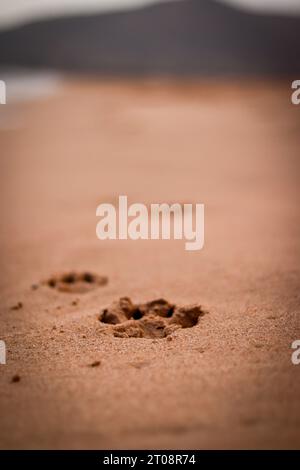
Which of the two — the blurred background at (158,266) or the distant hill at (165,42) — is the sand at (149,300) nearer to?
the blurred background at (158,266)

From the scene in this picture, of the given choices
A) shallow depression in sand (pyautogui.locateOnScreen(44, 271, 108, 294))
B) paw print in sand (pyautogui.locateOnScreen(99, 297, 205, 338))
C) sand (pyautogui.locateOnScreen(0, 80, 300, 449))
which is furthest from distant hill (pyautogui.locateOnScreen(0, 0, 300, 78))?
paw print in sand (pyautogui.locateOnScreen(99, 297, 205, 338))

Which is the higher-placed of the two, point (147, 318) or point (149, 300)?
A: point (149, 300)

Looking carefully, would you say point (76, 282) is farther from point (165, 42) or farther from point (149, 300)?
point (165, 42)

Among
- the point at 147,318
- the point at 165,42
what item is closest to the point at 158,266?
the point at 147,318

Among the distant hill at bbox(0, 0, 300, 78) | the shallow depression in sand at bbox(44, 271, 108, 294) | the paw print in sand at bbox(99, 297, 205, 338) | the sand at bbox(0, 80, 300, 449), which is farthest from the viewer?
the distant hill at bbox(0, 0, 300, 78)

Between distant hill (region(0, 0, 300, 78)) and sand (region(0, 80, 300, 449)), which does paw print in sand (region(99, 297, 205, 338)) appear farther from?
distant hill (region(0, 0, 300, 78))

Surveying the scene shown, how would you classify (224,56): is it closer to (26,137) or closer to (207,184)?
(26,137)
